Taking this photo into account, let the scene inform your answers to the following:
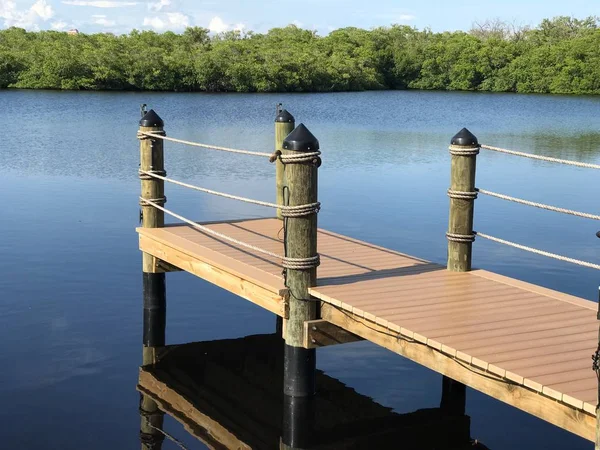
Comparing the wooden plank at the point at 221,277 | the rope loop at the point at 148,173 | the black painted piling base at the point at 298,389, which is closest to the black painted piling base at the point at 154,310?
the wooden plank at the point at 221,277

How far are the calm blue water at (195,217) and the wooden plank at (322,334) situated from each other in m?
1.21

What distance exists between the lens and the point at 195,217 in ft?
43.5

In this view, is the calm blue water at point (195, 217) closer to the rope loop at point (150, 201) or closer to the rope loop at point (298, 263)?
the rope loop at point (150, 201)

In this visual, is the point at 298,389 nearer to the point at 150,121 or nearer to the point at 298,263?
the point at 298,263

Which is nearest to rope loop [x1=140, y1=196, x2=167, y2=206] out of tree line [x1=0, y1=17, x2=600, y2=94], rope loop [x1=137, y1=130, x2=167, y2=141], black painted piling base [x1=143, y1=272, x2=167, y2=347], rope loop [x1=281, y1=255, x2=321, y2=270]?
rope loop [x1=137, y1=130, x2=167, y2=141]

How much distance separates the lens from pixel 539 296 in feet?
19.1

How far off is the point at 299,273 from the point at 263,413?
143 centimetres

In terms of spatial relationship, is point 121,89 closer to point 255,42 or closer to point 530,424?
point 255,42

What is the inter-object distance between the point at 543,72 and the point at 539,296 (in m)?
61.7

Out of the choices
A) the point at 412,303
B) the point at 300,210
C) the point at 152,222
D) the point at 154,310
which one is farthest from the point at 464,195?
the point at 154,310

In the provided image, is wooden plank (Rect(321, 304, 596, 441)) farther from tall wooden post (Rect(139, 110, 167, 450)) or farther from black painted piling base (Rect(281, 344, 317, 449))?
tall wooden post (Rect(139, 110, 167, 450))

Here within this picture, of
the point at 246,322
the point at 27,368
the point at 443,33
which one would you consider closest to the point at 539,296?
the point at 246,322

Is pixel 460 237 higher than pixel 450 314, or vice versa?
pixel 460 237

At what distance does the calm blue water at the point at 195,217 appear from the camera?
6.81m
